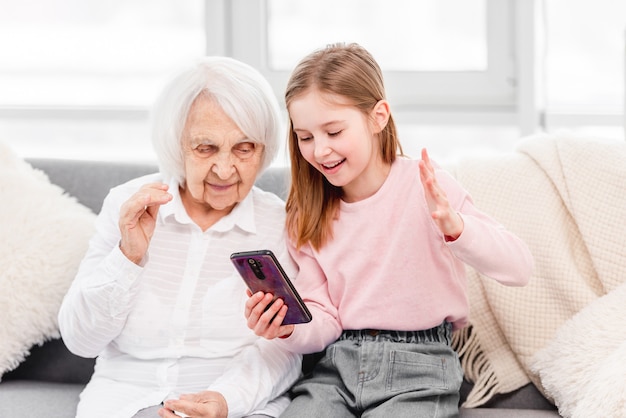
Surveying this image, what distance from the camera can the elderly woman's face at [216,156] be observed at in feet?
5.38

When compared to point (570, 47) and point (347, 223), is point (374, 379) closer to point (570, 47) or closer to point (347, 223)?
point (347, 223)

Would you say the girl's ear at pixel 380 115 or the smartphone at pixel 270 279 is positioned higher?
the girl's ear at pixel 380 115

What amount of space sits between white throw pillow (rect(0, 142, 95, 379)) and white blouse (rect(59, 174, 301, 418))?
20 cm

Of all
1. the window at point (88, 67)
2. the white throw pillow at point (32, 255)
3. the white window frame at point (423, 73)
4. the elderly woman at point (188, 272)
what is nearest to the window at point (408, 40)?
the white window frame at point (423, 73)

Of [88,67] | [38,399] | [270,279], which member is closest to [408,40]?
[88,67]

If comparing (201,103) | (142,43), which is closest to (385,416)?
(201,103)

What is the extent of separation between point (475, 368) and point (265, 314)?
543mm

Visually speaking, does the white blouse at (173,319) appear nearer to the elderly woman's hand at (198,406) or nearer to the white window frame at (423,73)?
the elderly woman's hand at (198,406)

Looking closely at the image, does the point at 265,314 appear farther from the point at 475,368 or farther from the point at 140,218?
the point at 475,368

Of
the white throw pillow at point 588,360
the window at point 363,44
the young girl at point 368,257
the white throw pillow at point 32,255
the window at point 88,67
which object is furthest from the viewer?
the window at point 88,67

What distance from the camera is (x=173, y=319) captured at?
168 centimetres

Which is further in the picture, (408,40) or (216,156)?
(408,40)

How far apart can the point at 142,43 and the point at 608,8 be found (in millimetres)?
1509

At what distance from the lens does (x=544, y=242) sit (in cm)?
180
